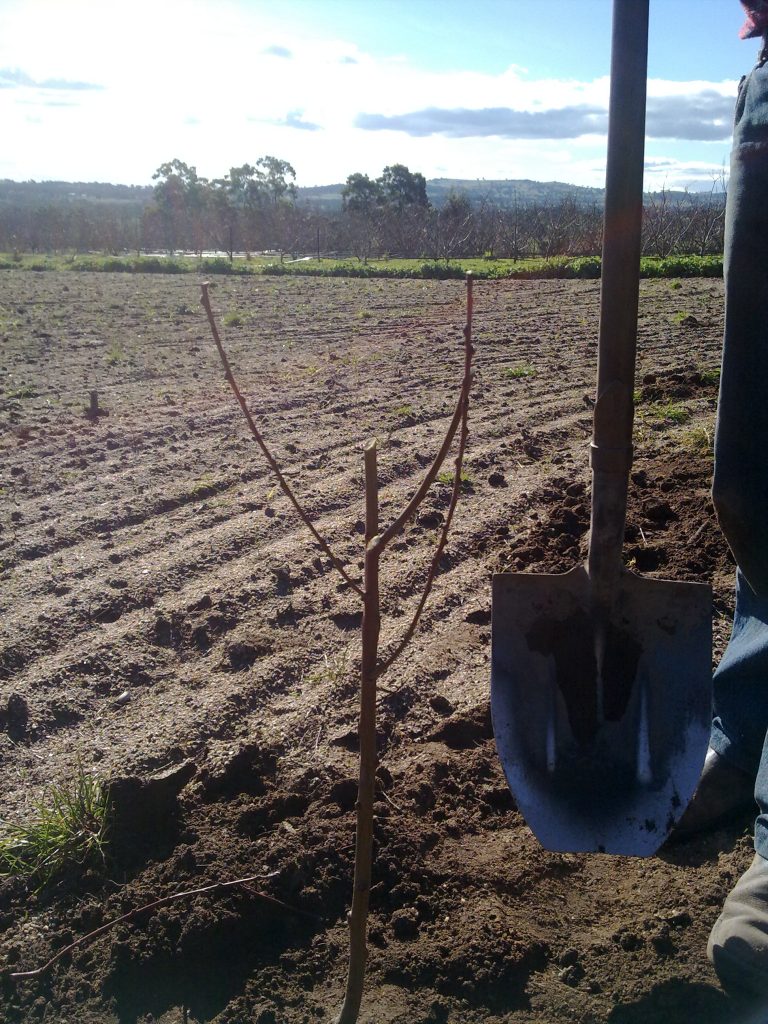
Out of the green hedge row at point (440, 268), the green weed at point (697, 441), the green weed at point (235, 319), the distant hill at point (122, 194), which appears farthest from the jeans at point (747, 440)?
the distant hill at point (122, 194)

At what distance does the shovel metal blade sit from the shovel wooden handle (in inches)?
7.8

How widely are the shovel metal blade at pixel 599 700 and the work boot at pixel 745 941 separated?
0.22 m

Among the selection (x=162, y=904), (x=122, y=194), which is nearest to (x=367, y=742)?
(x=162, y=904)

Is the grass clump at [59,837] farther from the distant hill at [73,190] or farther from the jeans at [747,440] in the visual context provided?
the distant hill at [73,190]

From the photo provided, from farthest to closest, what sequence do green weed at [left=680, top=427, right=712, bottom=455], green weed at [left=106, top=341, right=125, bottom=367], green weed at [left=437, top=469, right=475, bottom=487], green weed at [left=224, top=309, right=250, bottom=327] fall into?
green weed at [left=224, top=309, right=250, bottom=327], green weed at [left=106, top=341, right=125, bottom=367], green weed at [left=680, top=427, right=712, bottom=455], green weed at [left=437, top=469, right=475, bottom=487]

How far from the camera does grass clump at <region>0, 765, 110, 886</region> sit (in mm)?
2098

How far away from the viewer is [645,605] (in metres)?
1.96

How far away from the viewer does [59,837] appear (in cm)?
212

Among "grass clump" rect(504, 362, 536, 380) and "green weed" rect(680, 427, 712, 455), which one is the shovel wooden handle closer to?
"green weed" rect(680, 427, 712, 455)

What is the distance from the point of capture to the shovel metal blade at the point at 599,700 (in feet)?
6.18

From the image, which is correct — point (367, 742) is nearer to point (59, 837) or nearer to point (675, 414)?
point (59, 837)

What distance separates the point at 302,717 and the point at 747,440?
1.60m

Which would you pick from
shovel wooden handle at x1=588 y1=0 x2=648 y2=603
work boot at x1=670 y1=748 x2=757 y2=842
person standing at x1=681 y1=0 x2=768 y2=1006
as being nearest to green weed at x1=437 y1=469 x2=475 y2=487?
person standing at x1=681 y1=0 x2=768 y2=1006

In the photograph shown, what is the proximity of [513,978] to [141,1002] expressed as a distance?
815 millimetres
